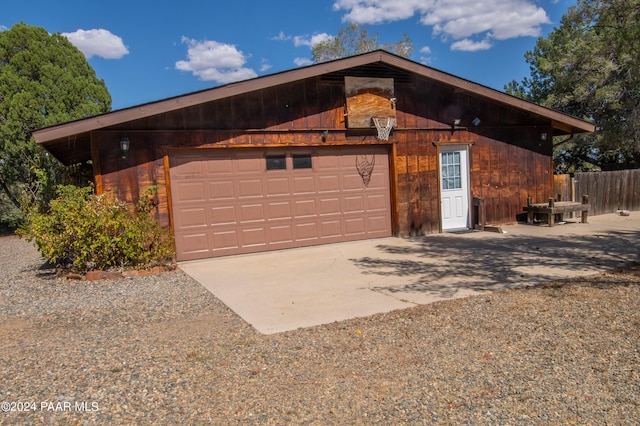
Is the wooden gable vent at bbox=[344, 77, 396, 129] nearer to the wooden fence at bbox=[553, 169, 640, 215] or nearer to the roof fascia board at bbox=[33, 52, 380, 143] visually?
the roof fascia board at bbox=[33, 52, 380, 143]

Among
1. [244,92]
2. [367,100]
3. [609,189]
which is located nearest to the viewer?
[244,92]

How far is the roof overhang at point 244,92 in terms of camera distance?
7.60m

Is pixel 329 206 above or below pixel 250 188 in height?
below

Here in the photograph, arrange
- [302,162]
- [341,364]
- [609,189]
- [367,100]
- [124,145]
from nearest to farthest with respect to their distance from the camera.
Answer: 1. [341,364]
2. [124,145]
3. [302,162]
4. [367,100]
5. [609,189]

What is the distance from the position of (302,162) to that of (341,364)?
6.52 meters

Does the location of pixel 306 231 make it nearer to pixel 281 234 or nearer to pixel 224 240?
pixel 281 234

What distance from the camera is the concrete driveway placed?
5398 mm

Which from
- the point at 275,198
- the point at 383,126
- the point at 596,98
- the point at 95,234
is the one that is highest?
the point at 596,98

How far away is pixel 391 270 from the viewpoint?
724 cm

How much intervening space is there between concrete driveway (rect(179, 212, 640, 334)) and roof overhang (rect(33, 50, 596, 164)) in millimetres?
2803

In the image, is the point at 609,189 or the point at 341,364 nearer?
the point at 341,364

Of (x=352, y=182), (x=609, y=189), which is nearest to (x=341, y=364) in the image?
(x=352, y=182)

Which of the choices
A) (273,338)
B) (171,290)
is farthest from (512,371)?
(171,290)

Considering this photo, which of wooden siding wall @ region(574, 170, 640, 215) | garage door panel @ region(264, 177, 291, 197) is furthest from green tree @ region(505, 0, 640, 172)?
garage door panel @ region(264, 177, 291, 197)
